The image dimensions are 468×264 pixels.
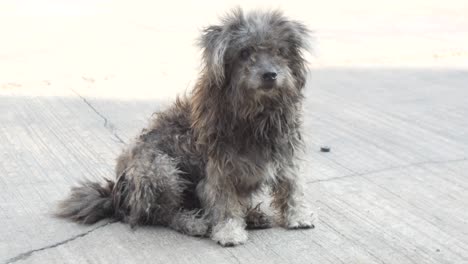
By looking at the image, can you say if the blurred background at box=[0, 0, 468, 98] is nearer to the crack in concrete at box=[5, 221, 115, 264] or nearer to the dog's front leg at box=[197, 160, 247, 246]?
the dog's front leg at box=[197, 160, 247, 246]

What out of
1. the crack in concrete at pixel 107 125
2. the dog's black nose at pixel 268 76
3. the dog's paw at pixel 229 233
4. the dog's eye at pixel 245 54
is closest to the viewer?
the dog's black nose at pixel 268 76

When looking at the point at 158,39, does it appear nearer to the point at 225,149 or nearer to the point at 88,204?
the point at 88,204

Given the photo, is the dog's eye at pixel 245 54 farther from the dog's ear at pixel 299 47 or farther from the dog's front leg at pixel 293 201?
the dog's front leg at pixel 293 201

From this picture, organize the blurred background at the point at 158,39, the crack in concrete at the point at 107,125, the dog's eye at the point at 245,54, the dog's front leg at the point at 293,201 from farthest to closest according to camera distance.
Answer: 1. the blurred background at the point at 158,39
2. the crack in concrete at the point at 107,125
3. the dog's front leg at the point at 293,201
4. the dog's eye at the point at 245,54

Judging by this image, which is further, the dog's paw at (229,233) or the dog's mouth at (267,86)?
the dog's paw at (229,233)

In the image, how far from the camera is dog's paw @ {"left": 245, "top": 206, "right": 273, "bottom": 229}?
501 cm

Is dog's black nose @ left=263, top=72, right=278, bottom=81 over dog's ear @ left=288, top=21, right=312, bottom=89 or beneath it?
beneath

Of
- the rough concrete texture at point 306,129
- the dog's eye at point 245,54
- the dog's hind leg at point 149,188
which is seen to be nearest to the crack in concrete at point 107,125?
the rough concrete texture at point 306,129

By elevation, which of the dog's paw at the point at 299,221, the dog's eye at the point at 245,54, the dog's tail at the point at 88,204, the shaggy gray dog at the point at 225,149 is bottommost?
the dog's tail at the point at 88,204

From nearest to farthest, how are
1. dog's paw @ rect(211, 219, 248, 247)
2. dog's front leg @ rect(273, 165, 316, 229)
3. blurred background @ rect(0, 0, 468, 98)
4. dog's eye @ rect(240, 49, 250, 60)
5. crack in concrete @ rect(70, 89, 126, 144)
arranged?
dog's eye @ rect(240, 49, 250, 60), dog's paw @ rect(211, 219, 248, 247), dog's front leg @ rect(273, 165, 316, 229), crack in concrete @ rect(70, 89, 126, 144), blurred background @ rect(0, 0, 468, 98)

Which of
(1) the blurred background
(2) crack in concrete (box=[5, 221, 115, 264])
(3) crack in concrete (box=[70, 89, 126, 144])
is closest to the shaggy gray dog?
(2) crack in concrete (box=[5, 221, 115, 264])

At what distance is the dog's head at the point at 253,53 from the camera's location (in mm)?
4375

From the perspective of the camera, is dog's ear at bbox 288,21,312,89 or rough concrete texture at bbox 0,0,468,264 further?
rough concrete texture at bbox 0,0,468,264

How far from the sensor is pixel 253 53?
14.5 ft
